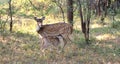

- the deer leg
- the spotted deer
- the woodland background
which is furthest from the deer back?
the woodland background

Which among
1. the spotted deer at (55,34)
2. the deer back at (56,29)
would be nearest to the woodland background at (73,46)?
the spotted deer at (55,34)

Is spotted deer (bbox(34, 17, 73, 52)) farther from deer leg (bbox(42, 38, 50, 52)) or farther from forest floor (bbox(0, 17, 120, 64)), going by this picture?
forest floor (bbox(0, 17, 120, 64))

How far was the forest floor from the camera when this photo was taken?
10219mm

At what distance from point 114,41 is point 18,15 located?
990 centimetres

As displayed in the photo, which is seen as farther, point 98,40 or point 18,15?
point 18,15

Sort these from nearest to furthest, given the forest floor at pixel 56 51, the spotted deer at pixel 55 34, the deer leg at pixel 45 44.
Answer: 1. the forest floor at pixel 56 51
2. the spotted deer at pixel 55 34
3. the deer leg at pixel 45 44

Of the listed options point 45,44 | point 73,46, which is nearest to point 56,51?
point 45,44

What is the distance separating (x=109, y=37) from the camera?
48.2 feet

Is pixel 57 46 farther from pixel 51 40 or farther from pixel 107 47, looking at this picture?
pixel 107 47

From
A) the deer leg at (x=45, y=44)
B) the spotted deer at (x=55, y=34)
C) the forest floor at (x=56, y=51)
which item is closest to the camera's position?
the forest floor at (x=56, y=51)

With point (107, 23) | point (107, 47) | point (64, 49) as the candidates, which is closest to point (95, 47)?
point (107, 47)

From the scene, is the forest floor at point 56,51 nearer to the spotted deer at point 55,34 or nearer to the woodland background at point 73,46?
the woodland background at point 73,46

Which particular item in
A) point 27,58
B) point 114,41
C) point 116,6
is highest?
point 27,58

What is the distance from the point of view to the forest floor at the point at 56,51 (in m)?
10.2
